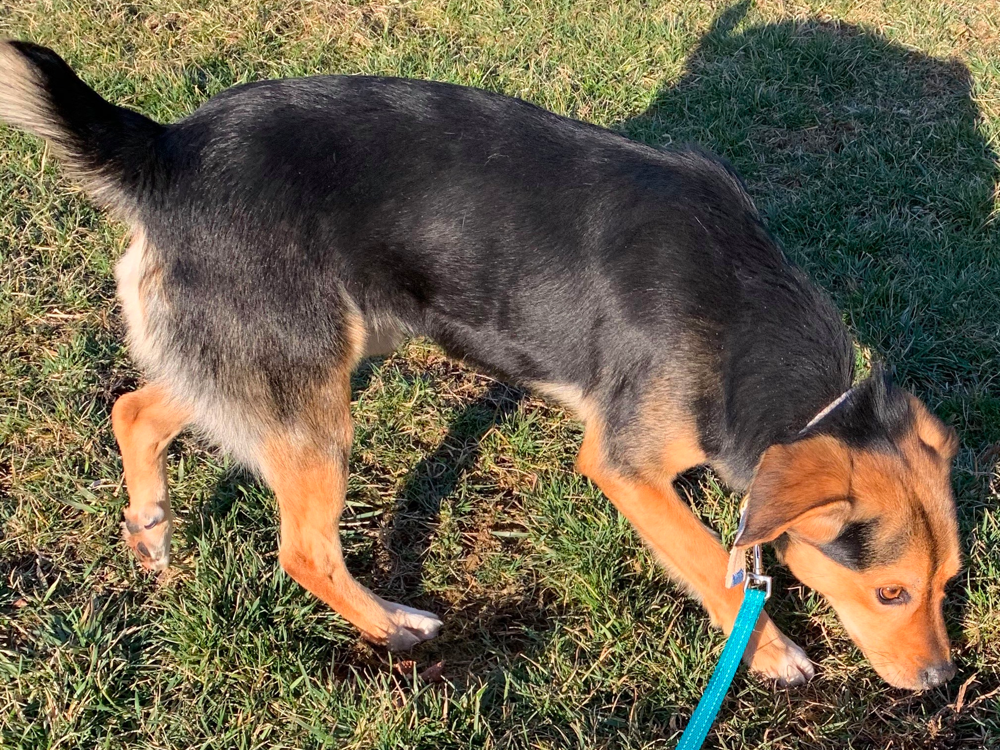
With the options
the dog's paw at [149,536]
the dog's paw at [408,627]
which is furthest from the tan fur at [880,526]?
the dog's paw at [149,536]

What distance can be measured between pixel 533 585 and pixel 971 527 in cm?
188

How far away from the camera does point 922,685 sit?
10.00 ft

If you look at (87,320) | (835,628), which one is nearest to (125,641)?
(87,320)

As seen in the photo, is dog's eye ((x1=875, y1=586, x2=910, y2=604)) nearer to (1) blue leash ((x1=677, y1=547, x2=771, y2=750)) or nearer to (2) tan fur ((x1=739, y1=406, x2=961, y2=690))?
(2) tan fur ((x1=739, y1=406, x2=961, y2=690))

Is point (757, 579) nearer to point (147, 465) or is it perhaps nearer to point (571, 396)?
point (571, 396)

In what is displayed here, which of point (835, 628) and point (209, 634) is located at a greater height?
point (835, 628)

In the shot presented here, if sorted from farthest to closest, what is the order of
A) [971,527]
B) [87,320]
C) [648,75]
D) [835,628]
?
[648,75] → [87,320] → [971,527] → [835,628]

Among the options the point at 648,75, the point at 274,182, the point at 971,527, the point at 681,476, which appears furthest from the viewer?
the point at 648,75

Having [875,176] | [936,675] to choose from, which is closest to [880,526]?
[936,675]

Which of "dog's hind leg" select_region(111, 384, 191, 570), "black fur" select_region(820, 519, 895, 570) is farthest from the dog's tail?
"black fur" select_region(820, 519, 895, 570)

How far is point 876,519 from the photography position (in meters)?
2.83

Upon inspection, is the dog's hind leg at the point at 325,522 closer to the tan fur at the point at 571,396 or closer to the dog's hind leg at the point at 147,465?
the dog's hind leg at the point at 147,465

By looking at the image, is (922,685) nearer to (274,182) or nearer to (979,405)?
(979,405)

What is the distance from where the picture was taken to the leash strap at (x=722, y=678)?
8.70 feet
